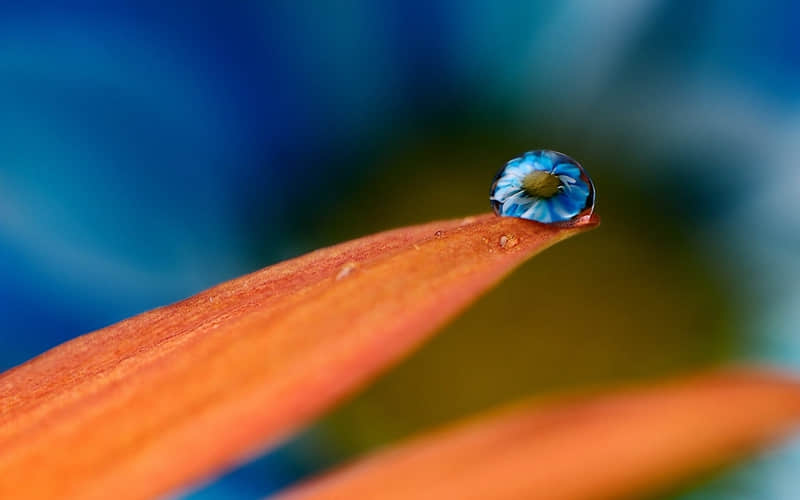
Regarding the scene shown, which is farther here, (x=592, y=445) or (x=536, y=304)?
(x=536, y=304)

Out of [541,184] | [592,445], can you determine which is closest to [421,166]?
[541,184]

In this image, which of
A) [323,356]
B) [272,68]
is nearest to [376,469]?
[323,356]

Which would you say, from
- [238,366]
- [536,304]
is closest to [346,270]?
[238,366]

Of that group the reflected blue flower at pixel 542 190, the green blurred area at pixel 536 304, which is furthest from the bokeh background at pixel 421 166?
the reflected blue flower at pixel 542 190

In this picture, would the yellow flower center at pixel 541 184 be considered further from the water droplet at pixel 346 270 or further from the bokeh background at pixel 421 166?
the bokeh background at pixel 421 166

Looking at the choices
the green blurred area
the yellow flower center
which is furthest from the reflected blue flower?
the green blurred area

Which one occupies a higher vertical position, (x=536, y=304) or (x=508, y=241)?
(x=536, y=304)

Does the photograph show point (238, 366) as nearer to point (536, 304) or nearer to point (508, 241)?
point (508, 241)
